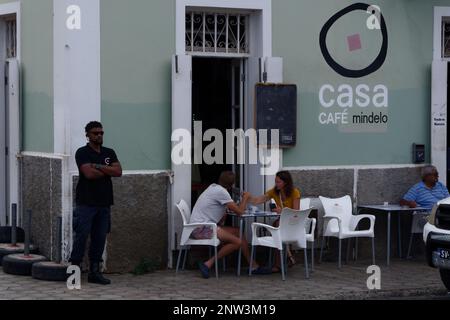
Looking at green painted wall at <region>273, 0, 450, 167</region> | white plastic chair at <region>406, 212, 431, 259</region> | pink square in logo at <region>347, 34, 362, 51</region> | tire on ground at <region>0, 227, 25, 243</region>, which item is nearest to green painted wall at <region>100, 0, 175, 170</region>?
green painted wall at <region>273, 0, 450, 167</region>

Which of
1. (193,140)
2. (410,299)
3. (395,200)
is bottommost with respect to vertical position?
(410,299)

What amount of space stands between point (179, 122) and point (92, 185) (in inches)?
63.7

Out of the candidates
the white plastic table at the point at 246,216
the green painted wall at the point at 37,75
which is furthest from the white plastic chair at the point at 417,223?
the green painted wall at the point at 37,75

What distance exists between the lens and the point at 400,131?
41.1 ft

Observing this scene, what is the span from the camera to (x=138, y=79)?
11078mm

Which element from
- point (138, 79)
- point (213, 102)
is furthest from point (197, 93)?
point (138, 79)

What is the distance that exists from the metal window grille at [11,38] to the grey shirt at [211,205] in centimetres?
371

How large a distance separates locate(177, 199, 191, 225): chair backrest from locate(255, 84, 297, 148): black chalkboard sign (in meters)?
1.35

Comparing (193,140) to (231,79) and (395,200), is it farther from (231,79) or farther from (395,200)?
(395,200)

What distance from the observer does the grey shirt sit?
10859 mm

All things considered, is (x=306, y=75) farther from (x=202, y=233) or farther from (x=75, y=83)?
(x=75, y=83)

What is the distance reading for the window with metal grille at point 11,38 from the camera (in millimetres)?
12547
